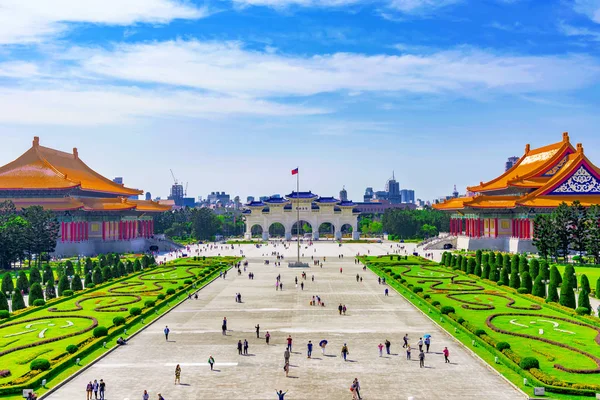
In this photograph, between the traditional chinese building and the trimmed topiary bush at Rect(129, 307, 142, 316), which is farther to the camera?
the traditional chinese building

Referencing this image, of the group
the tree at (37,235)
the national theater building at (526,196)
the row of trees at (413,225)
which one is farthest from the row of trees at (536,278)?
the row of trees at (413,225)

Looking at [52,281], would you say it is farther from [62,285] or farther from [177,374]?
[177,374]

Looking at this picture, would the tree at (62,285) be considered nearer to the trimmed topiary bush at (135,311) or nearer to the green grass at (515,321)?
the trimmed topiary bush at (135,311)

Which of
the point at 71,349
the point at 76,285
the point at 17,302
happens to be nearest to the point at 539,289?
the point at 71,349

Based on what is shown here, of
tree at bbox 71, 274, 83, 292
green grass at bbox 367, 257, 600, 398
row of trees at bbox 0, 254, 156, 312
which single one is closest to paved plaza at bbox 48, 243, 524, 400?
green grass at bbox 367, 257, 600, 398

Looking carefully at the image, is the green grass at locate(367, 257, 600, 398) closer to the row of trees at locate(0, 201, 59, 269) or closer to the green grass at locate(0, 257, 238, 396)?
the green grass at locate(0, 257, 238, 396)

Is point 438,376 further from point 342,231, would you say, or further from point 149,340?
point 342,231
